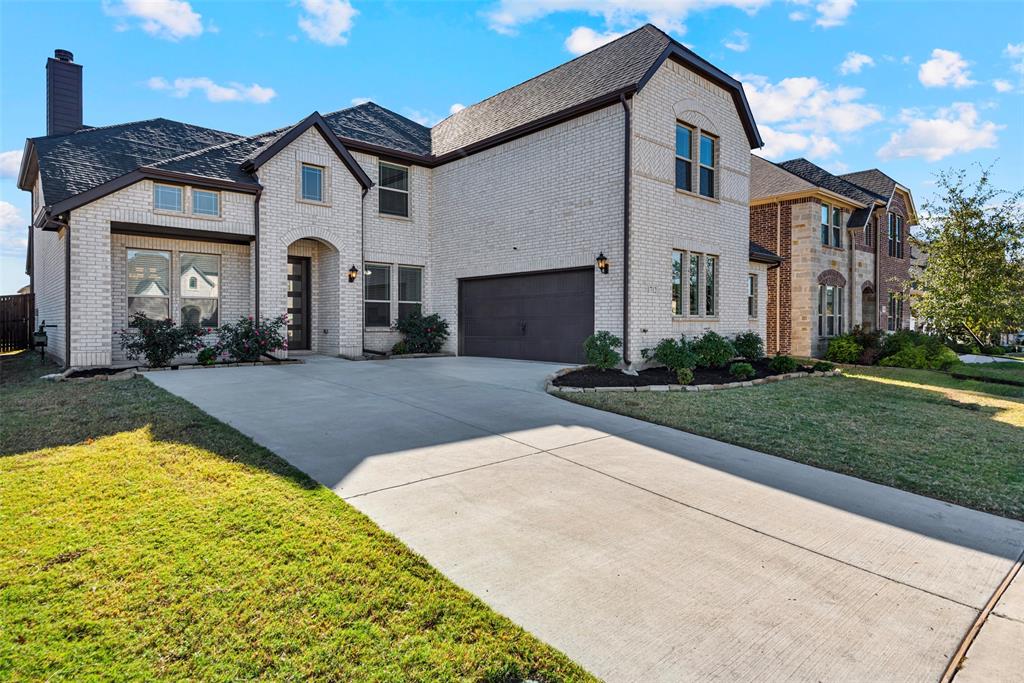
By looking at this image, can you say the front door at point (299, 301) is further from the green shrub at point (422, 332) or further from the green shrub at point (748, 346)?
the green shrub at point (748, 346)

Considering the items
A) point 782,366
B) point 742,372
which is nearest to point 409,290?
point 742,372

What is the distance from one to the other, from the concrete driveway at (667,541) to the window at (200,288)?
7837mm

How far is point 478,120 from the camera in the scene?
1642 cm

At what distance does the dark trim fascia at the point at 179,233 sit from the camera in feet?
37.7

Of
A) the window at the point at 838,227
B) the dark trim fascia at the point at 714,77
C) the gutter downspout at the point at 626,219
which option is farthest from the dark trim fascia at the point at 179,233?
the window at the point at 838,227

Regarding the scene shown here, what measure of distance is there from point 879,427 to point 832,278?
51.0ft

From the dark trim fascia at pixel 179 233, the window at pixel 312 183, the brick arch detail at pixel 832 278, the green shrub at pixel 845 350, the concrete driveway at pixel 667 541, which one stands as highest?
the window at pixel 312 183

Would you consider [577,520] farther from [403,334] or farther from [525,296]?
[403,334]

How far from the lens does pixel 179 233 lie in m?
12.2

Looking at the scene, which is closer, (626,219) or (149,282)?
(626,219)

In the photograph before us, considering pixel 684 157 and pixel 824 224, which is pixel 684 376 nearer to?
pixel 684 157

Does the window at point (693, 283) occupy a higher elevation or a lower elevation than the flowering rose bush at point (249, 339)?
higher

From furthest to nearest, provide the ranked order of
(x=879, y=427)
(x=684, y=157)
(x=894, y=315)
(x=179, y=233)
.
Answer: (x=894, y=315) < (x=684, y=157) < (x=179, y=233) < (x=879, y=427)

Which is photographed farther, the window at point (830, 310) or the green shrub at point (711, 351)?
the window at point (830, 310)
